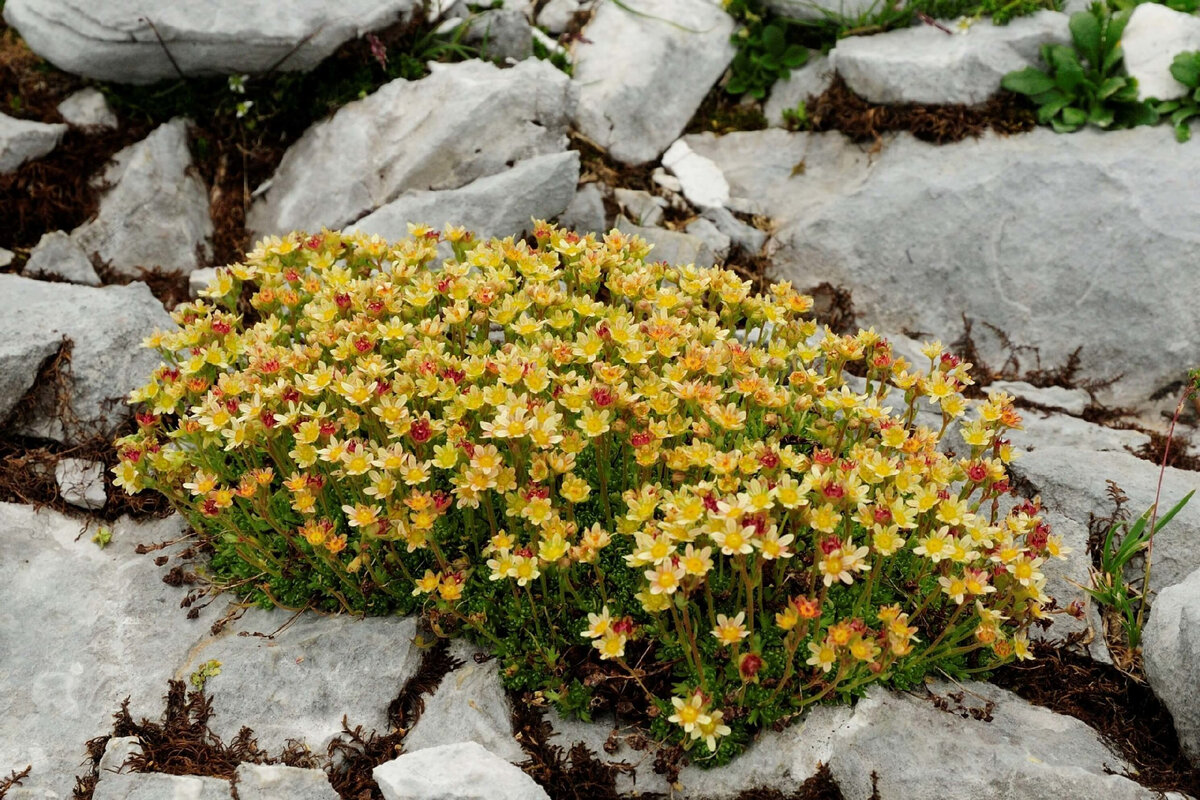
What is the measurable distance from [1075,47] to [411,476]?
5.47m

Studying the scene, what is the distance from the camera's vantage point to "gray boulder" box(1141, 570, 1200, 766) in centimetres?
333

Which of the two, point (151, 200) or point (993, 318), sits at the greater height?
point (151, 200)

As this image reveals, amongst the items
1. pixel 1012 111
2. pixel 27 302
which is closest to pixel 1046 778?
pixel 1012 111

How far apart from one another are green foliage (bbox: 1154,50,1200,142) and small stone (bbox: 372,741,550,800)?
18.6ft

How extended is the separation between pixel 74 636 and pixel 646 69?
517cm

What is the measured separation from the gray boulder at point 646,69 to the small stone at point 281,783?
15.4 feet

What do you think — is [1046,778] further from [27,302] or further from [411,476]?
[27,302]

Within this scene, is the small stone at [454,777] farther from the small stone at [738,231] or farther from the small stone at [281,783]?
the small stone at [738,231]

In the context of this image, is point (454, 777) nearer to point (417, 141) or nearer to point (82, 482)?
point (82, 482)

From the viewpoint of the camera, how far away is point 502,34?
23.0 ft

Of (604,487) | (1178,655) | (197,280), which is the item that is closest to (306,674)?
(604,487)

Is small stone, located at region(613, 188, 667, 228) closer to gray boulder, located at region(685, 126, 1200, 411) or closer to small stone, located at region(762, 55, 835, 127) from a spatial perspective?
gray boulder, located at region(685, 126, 1200, 411)

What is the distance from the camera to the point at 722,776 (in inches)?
132

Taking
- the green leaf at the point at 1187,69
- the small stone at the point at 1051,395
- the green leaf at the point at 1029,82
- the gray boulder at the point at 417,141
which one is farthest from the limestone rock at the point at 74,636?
the green leaf at the point at 1187,69
